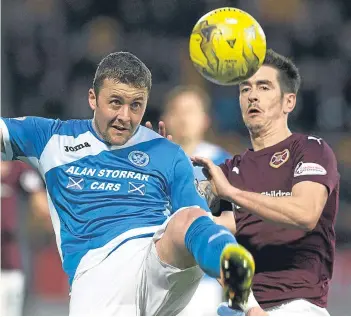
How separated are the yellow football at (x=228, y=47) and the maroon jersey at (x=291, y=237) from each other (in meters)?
0.50

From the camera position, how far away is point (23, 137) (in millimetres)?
4566

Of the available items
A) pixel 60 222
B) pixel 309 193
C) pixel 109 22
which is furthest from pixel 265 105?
pixel 109 22

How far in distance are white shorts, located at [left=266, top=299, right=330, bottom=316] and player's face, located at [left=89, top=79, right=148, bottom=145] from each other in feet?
3.96

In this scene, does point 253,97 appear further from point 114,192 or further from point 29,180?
point 29,180

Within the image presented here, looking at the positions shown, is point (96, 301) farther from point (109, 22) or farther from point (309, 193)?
point (109, 22)

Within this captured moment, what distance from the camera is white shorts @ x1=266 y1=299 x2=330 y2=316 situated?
4355 mm

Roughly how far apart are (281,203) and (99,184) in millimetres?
965

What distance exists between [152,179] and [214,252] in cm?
108

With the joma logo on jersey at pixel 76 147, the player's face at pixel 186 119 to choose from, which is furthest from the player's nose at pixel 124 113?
the player's face at pixel 186 119

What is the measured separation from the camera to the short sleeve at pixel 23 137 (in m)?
4.55

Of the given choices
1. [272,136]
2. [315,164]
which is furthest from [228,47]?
[315,164]

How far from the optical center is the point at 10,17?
43.2 ft

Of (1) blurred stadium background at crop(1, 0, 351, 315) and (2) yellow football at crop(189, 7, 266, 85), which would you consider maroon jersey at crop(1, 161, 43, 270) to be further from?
(2) yellow football at crop(189, 7, 266, 85)

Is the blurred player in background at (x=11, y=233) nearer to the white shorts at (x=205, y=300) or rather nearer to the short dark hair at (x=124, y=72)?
the white shorts at (x=205, y=300)
